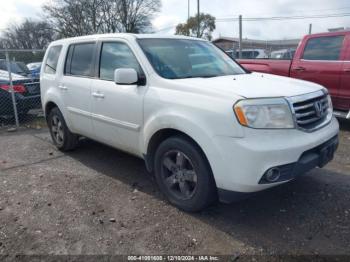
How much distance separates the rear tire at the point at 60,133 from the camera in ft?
17.6

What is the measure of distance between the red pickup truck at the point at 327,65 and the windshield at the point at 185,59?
3.04 m

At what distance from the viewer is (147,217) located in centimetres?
342

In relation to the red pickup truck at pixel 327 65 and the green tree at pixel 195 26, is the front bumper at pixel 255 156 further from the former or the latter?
the green tree at pixel 195 26

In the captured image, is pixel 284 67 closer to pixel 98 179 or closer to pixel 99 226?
pixel 98 179

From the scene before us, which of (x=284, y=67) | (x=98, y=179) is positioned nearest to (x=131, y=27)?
(x=284, y=67)

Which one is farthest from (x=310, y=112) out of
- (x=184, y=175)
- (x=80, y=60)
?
(x=80, y=60)

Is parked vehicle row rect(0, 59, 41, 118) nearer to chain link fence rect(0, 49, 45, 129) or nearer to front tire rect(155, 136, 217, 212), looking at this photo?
chain link fence rect(0, 49, 45, 129)

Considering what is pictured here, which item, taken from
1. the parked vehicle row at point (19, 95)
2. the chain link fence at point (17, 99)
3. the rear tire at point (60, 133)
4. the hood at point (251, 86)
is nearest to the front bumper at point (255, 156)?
the hood at point (251, 86)

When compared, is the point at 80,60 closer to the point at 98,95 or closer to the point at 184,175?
the point at 98,95

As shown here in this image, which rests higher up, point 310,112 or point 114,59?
point 114,59

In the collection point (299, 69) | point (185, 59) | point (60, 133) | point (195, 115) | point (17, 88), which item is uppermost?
point (185, 59)

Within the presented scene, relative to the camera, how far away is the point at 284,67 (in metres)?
7.27

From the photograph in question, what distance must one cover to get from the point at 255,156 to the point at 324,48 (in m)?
5.10

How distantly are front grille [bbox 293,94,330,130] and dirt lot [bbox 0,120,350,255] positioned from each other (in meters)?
0.94
